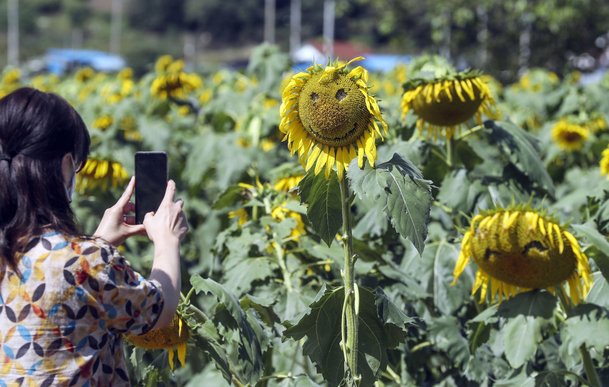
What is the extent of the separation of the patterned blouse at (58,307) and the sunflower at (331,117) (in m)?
0.67

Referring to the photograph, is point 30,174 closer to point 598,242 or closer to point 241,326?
point 241,326

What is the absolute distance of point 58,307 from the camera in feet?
7.06

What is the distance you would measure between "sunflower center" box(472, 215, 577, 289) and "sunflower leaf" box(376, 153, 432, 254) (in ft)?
1.11

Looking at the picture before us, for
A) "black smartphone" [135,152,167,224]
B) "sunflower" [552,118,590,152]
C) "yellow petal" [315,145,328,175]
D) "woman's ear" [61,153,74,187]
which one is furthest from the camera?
"sunflower" [552,118,590,152]

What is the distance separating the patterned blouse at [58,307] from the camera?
2152 millimetres

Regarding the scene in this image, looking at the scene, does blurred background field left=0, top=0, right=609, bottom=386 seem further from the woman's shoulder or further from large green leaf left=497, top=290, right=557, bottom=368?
the woman's shoulder

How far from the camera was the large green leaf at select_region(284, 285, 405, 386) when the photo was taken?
281cm

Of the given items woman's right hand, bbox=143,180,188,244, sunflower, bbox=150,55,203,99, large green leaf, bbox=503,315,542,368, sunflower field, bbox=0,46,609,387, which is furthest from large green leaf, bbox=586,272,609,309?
sunflower, bbox=150,55,203,99

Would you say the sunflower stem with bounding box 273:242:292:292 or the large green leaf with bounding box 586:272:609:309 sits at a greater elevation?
the large green leaf with bounding box 586:272:609:309

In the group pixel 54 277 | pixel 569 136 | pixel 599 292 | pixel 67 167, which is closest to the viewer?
pixel 54 277

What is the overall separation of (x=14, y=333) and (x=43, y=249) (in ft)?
0.52

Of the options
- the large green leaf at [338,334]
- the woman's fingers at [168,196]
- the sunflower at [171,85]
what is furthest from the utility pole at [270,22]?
the woman's fingers at [168,196]

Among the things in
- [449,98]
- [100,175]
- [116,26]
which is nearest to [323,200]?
[449,98]

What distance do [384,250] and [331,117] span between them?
1.22 meters
